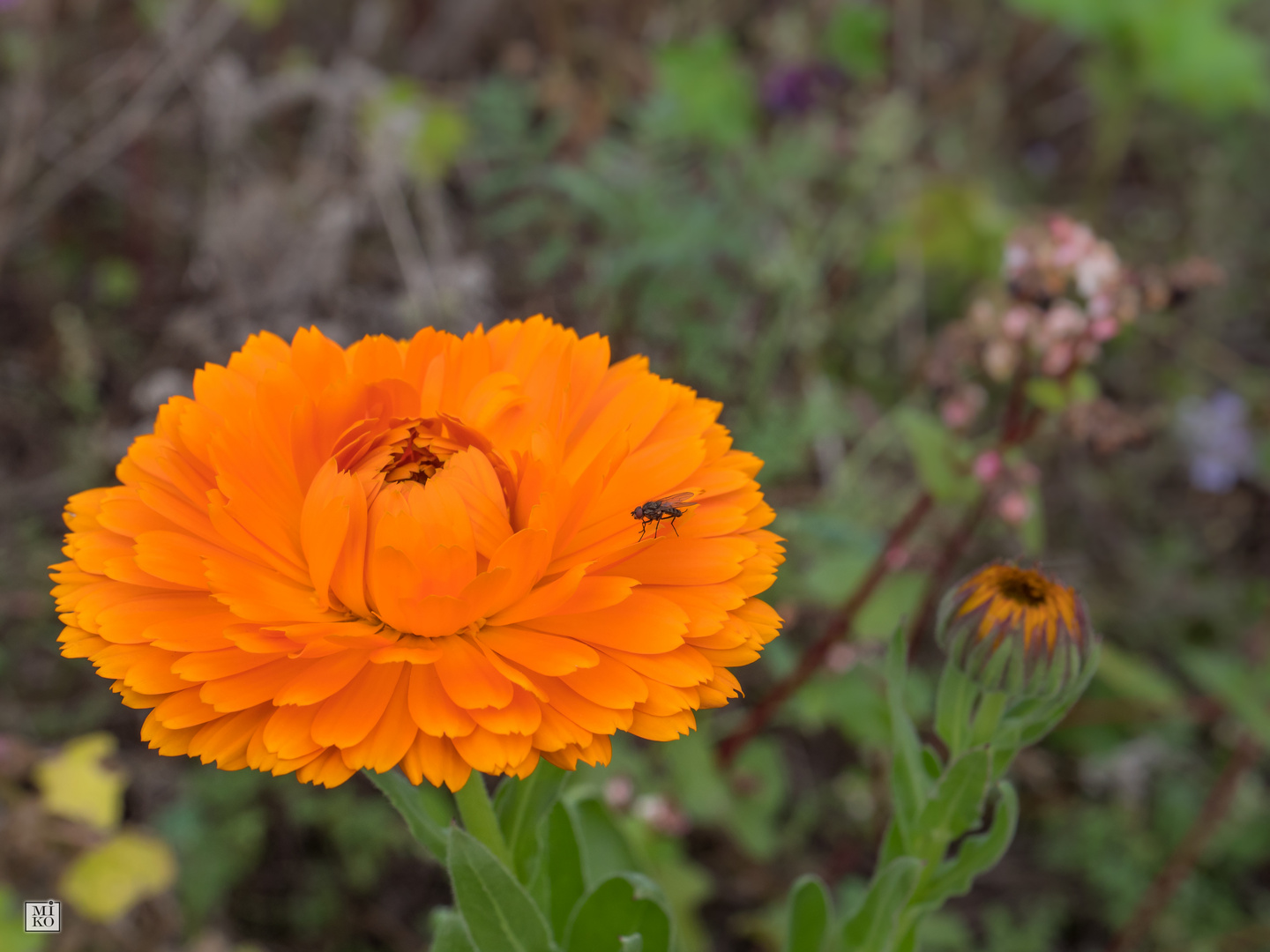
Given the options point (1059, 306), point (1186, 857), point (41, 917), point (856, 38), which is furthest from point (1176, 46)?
point (41, 917)

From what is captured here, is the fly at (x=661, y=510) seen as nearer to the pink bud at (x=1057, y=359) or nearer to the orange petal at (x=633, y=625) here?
the orange petal at (x=633, y=625)

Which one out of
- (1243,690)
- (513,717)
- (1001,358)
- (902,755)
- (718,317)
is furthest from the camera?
(718,317)

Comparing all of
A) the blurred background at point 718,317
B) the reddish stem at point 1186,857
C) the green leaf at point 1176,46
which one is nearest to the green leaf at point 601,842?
the blurred background at point 718,317

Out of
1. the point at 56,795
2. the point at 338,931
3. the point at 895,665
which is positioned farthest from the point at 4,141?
the point at 895,665

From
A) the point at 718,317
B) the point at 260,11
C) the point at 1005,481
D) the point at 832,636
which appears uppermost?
the point at 260,11

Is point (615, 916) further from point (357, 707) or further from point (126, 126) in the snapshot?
point (126, 126)

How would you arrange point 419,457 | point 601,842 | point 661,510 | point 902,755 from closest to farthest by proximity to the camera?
point 661,510, point 419,457, point 902,755, point 601,842

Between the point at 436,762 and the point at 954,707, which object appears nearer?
the point at 436,762
